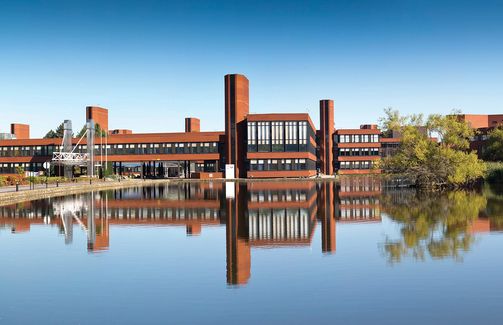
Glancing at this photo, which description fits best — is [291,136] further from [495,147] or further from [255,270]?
[255,270]

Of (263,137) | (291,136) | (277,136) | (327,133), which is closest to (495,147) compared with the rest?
(291,136)

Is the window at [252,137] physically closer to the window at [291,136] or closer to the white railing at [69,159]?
the window at [291,136]

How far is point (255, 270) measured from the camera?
56.2ft

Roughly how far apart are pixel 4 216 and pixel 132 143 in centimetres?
9188

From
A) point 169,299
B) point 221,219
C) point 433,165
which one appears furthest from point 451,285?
point 433,165

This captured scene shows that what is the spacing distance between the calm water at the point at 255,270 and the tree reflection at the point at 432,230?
A: 7 cm

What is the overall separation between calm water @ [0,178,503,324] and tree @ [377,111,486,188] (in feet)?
111

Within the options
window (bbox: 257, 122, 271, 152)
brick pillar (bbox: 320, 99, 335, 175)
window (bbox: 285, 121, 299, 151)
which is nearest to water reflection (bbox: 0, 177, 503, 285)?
window (bbox: 257, 122, 271, 152)

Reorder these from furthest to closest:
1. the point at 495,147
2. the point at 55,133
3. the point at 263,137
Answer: the point at 55,133
the point at 263,137
the point at 495,147

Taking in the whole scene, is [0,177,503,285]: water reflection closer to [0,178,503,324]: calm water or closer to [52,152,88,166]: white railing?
[0,178,503,324]: calm water

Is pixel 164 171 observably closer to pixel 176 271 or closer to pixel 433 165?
pixel 433 165

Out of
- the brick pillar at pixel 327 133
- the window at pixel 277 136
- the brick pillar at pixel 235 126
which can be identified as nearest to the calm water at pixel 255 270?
the window at pixel 277 136

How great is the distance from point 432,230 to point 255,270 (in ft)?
38.4

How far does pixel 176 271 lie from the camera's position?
17.2 m
